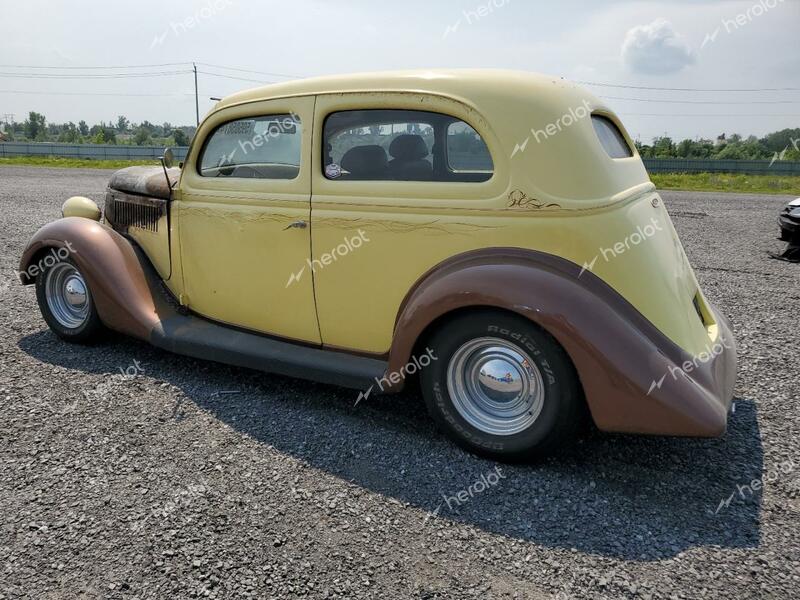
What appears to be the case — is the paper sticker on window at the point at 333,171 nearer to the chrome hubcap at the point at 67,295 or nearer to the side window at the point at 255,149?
the side window at the point at 255,149

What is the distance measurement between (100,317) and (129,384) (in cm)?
71

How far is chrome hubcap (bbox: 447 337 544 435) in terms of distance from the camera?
2.94m

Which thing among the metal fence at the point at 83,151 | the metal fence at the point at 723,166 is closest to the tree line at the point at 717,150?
the metal fence at the point at 723,166

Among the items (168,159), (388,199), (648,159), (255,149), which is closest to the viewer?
(388,199)

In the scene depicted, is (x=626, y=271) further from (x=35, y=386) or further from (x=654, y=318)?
(x=35, y=386)

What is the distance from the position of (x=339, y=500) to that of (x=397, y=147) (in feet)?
6.48

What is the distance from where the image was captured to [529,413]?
2969 millimetres

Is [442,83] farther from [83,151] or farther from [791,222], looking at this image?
[83,151]

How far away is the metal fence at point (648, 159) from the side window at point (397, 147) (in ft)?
105

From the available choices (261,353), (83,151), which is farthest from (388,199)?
(83,151)

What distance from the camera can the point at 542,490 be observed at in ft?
9.21

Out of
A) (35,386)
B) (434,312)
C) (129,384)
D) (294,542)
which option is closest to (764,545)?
(434,312)

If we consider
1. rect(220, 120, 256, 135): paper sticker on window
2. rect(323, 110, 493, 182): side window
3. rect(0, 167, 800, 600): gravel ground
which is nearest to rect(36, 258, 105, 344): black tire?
rect(0, 167, 800, 600): gravel ground

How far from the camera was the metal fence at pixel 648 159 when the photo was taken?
113ft
